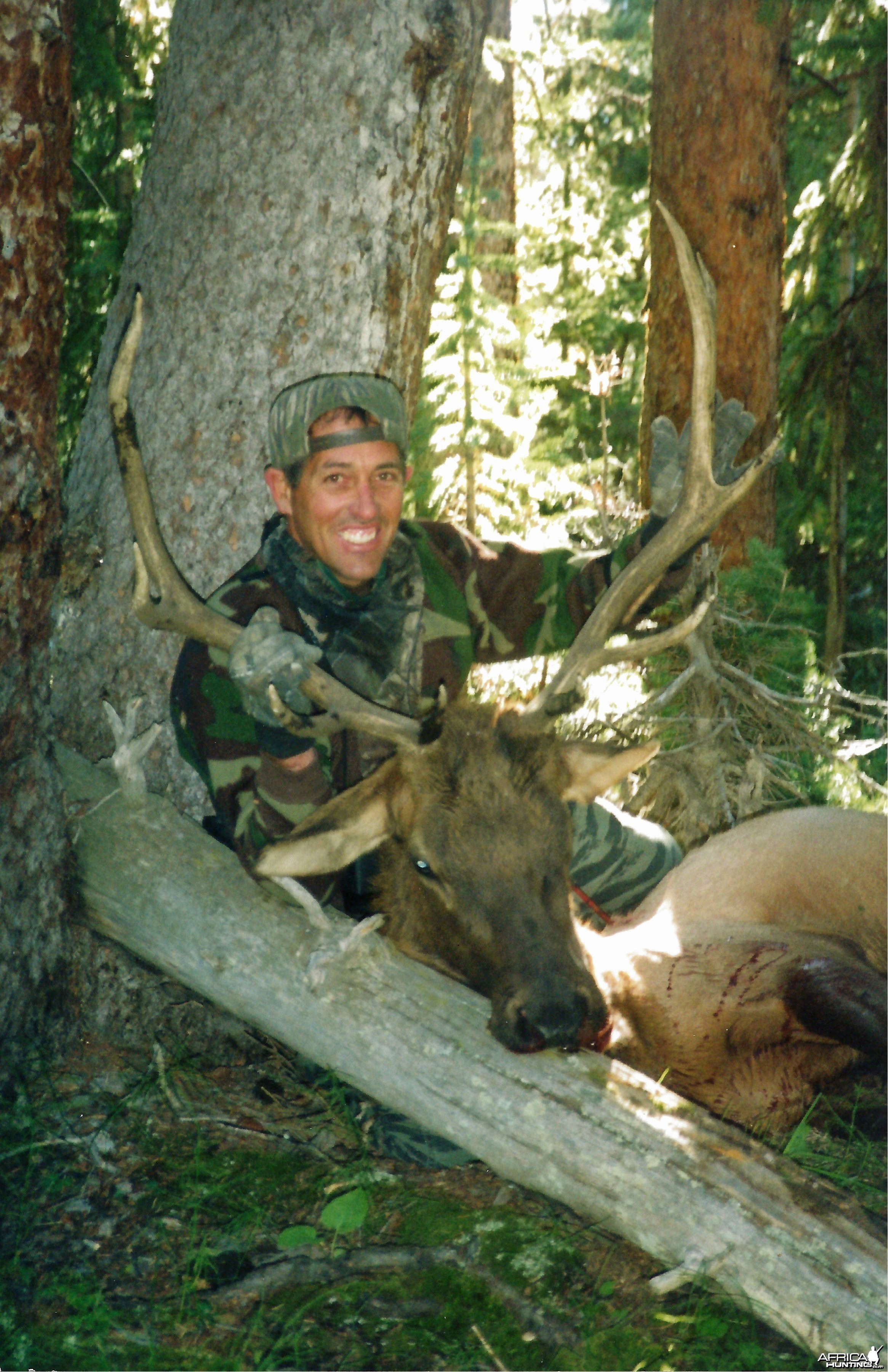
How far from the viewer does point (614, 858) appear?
5422 mm

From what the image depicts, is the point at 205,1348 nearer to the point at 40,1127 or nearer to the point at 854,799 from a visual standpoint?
the point at 40,1127

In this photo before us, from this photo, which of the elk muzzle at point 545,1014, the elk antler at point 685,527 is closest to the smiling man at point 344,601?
the elk antler at point 685,527

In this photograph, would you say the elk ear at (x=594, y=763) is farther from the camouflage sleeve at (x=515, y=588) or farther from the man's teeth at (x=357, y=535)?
the man's teeth at (x=357, y=535)

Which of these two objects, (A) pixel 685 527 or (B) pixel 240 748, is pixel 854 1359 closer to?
(A) pixel 685 527

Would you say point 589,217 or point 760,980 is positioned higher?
point 589,217

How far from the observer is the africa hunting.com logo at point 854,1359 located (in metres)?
2.97

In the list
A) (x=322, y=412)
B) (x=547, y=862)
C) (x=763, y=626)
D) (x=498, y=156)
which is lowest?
(x=547, y=862)

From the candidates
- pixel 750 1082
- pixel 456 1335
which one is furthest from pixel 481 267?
pixel 456 1335

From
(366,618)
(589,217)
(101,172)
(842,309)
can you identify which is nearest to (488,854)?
(366,618)

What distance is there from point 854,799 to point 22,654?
4.89 m

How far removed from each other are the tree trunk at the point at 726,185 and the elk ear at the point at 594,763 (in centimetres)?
388

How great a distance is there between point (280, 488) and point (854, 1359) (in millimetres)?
3642

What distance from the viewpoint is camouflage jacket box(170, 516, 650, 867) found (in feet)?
14.2

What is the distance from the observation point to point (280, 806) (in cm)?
427
